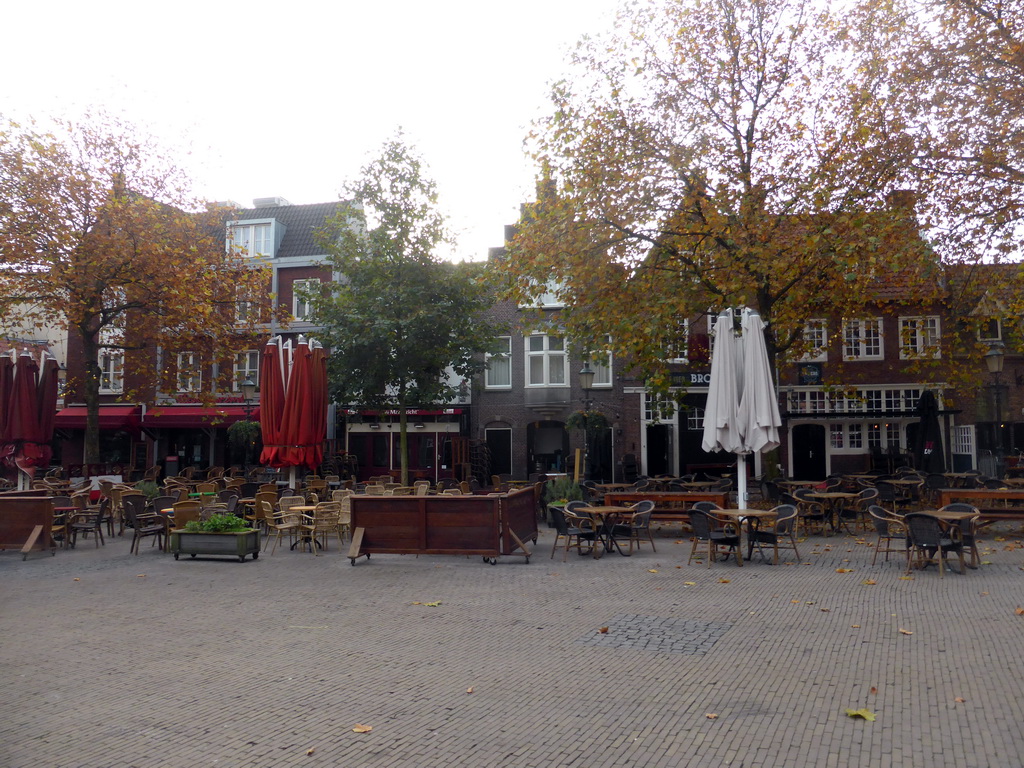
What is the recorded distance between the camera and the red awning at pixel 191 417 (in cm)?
3192

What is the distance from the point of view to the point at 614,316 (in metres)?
17.9

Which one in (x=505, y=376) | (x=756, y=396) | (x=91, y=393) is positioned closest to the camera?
(x=756, y=396)

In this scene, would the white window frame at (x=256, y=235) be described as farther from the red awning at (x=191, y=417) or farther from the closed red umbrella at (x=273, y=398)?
the closed red umbrella at (x=273, y=398)

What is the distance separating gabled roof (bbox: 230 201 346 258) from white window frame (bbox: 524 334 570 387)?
10.5 meters

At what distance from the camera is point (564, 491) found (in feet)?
57.1

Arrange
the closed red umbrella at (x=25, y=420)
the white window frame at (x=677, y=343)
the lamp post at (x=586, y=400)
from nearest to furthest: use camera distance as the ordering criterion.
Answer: the closed red umbrella at (x=25, y=420) < the white window frame at (x=677, y=343) < the lamp post at (x=586, y=400)

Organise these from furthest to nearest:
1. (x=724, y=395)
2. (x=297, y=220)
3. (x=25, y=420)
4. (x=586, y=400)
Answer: (x=297, y=220) → (x=586, y=400) → (x=25, y=420) → (x=724, y=395)

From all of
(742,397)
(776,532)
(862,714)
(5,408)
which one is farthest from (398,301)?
(862,714)

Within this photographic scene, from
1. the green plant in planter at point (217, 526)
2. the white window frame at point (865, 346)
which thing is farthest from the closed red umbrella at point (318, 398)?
the white window frame at point (865, 346)

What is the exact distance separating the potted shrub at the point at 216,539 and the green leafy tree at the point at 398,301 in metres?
9.06

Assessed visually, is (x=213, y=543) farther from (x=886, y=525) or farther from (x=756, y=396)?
(x=886, y=525)

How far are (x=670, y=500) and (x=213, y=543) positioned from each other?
813cm

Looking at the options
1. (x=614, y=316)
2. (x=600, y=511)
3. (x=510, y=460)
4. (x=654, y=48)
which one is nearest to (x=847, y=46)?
(x=654, y=48)

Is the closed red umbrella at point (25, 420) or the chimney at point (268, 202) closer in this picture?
the closed red umbrella at point (25, 420)
